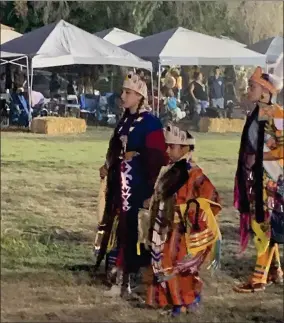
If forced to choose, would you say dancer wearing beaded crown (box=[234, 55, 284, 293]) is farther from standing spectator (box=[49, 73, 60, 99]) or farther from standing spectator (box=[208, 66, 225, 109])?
standing spectator (box=[49, 73, 60, 99])

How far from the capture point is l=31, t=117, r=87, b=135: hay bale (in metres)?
1.75

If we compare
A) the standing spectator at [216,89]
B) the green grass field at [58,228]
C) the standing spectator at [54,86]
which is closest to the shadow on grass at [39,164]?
the green grass field at [58,228]

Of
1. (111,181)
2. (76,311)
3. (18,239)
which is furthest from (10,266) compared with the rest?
(111,181)

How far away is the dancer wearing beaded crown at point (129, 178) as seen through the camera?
1.77 meters

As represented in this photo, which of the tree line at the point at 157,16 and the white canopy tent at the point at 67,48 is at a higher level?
the tree line at the point at 157,16

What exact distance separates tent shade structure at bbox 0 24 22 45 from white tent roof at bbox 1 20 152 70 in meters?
0.01

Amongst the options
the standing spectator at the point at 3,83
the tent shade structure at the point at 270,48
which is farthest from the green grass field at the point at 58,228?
the tent shade structure at the point at 270,48

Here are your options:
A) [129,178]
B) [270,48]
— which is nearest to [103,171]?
[129,178]

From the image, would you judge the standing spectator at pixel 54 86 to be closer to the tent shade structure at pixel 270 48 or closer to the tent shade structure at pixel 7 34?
the tent shade structure at pixel 7 34

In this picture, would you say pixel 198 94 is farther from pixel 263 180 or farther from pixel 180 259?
pixel 180 259

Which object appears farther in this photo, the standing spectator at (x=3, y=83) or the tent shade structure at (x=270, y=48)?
the tent shade structure at (x=270, y=48)

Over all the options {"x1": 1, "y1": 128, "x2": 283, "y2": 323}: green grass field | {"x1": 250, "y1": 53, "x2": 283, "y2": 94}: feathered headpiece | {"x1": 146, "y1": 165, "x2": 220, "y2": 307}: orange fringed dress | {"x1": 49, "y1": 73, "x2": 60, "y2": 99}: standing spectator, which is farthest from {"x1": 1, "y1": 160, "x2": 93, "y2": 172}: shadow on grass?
{"x1": 250, "y1": 53, "x2": 283, "y2": 94}: feathered headpiece

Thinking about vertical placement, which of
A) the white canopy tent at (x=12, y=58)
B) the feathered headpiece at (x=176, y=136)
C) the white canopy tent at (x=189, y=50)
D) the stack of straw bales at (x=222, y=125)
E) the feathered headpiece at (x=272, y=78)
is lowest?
the feathered headpiece at (x=176, y=136)

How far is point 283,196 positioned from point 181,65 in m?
0.47
